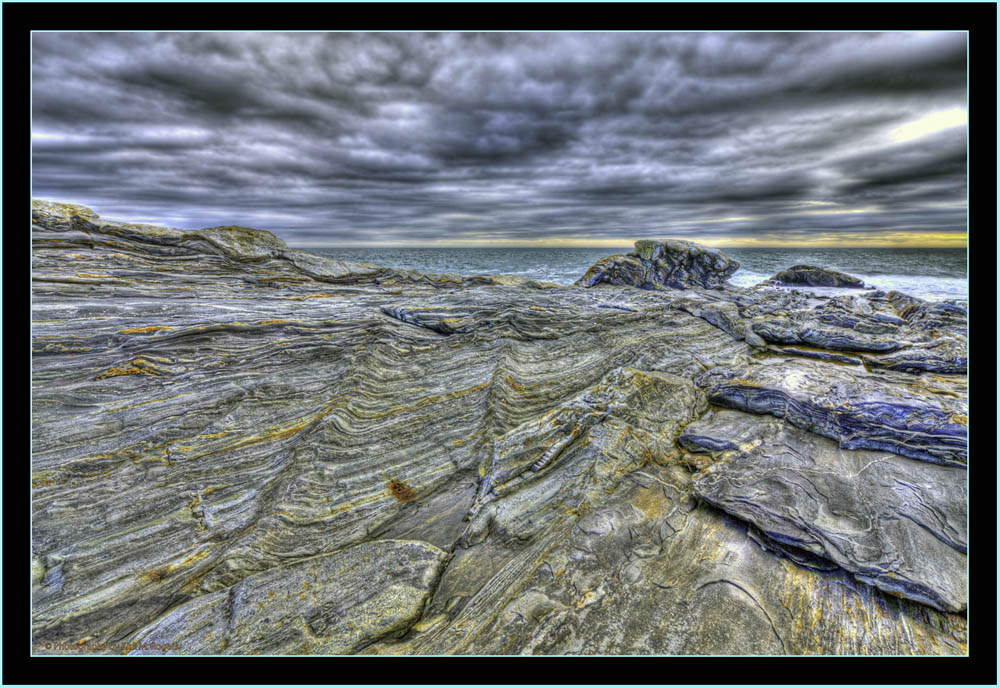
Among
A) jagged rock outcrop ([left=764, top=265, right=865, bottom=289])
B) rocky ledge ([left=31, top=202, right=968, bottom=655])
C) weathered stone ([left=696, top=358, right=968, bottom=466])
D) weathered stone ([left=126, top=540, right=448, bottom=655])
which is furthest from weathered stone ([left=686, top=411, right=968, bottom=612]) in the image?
jagged rock outcrop ([left=764, top=265, right=865, bottom=289])

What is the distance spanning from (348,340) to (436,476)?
360cm

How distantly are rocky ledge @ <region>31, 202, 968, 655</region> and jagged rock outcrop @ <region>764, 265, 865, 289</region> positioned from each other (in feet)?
82.9

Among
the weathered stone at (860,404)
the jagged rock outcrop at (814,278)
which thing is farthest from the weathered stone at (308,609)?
the jagged rock outcrop at (814,278)

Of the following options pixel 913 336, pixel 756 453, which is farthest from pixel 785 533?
pixel 913 336

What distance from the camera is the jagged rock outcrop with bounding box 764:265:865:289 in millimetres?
28219

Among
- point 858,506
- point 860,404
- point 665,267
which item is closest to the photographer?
point 858,506

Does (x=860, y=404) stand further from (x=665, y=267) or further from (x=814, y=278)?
(x=814, y=278)

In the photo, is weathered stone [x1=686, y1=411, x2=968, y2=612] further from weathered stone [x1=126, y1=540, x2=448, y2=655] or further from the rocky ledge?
weathered stone [x1=126, y1=540, x2=448, y2=655]

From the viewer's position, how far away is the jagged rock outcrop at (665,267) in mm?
21203

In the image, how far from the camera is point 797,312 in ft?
45.8

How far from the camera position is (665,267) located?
23.5 meters

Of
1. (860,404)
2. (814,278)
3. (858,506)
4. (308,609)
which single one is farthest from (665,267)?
(308,609)

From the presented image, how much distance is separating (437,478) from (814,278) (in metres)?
37.6

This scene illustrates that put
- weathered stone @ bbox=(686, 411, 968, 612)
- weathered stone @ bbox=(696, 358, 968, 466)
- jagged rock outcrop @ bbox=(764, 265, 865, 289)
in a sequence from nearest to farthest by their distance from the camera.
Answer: weathered stone @ bbox=(686, 411, 968, 612) → weathered stone @ bbox=(696, 358, 968, 466) → jagged rock outcrop @ bbox=(764, 265, 865, 289)
